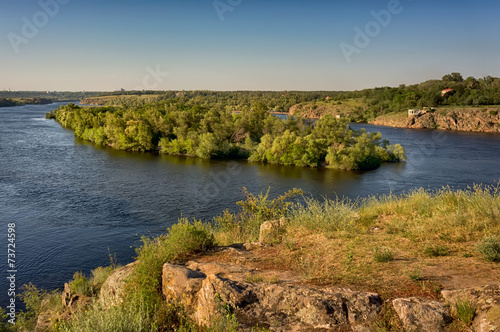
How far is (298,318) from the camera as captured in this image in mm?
6027

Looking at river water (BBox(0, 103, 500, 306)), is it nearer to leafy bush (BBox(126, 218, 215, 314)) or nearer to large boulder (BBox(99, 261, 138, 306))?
large boulder (BBox(99, 261, 138, 306))

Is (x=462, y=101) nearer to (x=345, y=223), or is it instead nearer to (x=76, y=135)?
(x=76, y=135)

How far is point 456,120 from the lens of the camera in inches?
3558

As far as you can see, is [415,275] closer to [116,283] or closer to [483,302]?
[483,302]

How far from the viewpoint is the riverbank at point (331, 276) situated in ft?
18.8

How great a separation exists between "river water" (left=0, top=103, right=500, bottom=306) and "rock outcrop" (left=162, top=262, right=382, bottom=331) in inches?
458

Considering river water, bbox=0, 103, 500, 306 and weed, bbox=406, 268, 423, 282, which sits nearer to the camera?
weed, bbox=406, 268, 423, 282

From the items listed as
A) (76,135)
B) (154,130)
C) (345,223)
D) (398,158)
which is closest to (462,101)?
Result: (398,158)

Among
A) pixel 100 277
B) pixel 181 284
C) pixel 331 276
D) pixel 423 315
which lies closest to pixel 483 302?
pixel 423 315

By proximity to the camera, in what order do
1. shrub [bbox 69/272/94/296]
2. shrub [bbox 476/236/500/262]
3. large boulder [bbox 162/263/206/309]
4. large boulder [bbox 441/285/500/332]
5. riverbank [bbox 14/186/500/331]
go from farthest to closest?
shrub [bbox 69/272/94/296]
large boulder [bbox 162/263/206/309]
shrub [bbox 476/236/500/262]
riverbank [bbox 14/186/500/331]
large boulder [bbox 441/285/500/332]

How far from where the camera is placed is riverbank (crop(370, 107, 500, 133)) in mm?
86438

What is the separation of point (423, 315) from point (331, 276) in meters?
1.93

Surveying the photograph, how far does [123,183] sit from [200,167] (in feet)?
36.3

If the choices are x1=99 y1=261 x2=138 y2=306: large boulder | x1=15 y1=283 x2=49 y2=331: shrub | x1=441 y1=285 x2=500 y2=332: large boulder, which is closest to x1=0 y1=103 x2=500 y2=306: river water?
x1=15 y1=283 x2=49 y2=331: shrub
